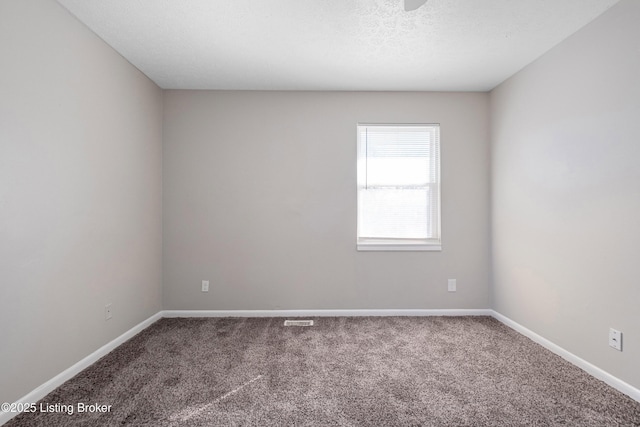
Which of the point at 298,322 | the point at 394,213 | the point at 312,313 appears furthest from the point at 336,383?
the point at 394,213

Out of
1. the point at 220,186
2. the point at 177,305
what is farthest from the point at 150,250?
the point at 220,186

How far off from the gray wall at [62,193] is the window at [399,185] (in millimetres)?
2421

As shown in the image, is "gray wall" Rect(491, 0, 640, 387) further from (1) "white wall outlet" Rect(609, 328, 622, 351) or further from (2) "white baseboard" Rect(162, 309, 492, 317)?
(2) "white baseboard" Rect(162, 309, 492, 317)

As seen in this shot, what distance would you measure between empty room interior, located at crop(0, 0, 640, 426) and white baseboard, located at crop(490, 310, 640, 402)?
17 mm

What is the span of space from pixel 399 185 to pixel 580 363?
2.23 m

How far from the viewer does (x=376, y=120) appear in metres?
3.57

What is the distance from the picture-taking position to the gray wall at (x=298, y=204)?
11.6 feet

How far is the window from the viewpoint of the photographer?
3.63 meters

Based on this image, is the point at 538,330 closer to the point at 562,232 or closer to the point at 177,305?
the point at 562,232

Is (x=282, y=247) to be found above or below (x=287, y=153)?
below

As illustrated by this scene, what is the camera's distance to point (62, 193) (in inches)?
84.4

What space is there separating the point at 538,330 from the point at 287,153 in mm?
3064

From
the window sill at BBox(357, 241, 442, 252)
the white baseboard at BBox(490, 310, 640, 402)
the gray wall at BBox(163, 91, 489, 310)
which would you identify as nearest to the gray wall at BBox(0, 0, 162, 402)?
the gray wall at BBox(163, 91, 489, 310)

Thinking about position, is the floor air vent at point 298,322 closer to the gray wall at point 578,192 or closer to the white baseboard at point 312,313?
the white baseboard at point 312,313
